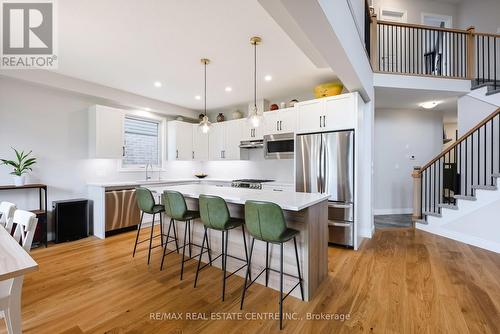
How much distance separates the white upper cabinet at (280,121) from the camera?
4391mm

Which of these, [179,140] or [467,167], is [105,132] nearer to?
[179,140]

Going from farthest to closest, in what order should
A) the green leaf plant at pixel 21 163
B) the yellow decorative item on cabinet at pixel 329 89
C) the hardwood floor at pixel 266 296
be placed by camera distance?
1. the yellow decorative item on cabinet at pixel 329 89
2. the green leaf plant at pixel 21 163
3. the hardwood floor at pixel 266 296

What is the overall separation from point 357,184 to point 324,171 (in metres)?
0.52

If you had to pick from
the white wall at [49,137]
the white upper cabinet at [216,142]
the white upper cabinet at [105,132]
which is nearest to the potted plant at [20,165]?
the white wall at [49,137]

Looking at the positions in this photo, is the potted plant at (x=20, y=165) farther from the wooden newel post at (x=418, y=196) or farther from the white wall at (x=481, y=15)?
the white wall at (x=481, y=15)

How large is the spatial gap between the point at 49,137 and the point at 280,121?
4119 millimetres

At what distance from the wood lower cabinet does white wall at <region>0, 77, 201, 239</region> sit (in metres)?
0.66

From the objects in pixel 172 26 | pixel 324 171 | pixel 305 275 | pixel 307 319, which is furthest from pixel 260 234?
pixel 172 26

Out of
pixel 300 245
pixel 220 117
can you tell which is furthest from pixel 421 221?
pixel 220 117

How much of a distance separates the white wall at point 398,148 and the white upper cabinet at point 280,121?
273cm

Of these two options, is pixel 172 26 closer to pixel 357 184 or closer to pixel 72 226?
pixel 357 184

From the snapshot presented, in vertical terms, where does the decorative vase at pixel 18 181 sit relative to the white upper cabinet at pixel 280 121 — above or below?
below

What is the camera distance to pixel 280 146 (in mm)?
4562

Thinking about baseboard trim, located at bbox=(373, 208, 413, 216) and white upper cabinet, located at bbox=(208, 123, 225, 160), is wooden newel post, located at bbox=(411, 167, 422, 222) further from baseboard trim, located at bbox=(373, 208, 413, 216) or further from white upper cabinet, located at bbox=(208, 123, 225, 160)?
white upper cabinet, located at bbox=(208, 123, 225, 160)
